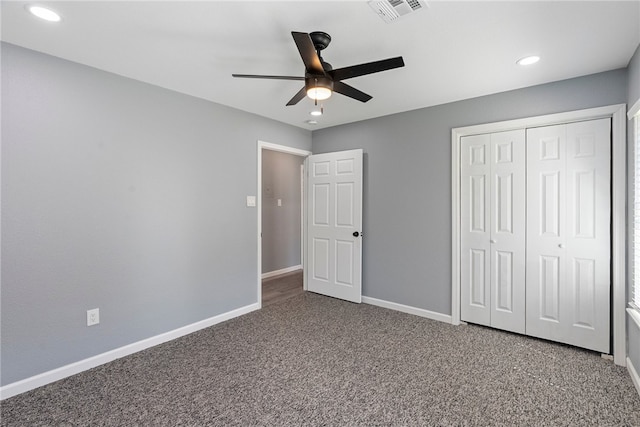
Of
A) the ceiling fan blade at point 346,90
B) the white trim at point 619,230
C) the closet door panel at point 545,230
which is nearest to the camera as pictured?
the ceiling fan blade at point 346,90

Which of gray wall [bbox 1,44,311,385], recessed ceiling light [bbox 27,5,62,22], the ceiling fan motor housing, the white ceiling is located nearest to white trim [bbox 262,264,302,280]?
gray wall [bbox 1,44,311,385]

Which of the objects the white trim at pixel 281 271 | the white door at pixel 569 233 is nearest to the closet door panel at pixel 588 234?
the white door at pixel 569 233

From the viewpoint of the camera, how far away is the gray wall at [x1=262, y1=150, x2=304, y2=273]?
220 inches

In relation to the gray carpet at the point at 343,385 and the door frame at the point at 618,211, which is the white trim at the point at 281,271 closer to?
the gray carpet at the point at 343,385

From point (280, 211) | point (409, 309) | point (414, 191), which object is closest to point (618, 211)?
point (414, 191)

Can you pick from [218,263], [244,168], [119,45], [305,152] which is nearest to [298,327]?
[218,263]

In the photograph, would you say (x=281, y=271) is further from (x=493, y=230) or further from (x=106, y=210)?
(x=493, y=230)

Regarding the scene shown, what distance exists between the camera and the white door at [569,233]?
8.57 ft

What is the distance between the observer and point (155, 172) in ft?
9.58

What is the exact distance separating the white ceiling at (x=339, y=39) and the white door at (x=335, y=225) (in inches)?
55.6

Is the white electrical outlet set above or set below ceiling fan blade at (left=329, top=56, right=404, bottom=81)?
below

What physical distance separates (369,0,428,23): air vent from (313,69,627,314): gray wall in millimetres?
1793

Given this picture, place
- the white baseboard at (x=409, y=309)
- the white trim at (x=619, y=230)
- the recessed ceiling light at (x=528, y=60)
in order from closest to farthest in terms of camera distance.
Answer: the recessed ceiling light at (x=528, y=60) < the white trim at (x=619, y=230) < the white baseboard at (x=409, y=309)

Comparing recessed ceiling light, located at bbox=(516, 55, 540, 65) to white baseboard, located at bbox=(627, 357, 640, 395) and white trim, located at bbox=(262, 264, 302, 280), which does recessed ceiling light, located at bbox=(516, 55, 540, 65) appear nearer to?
white baseboard, located at bbox=(627, 357, 640, 395)
